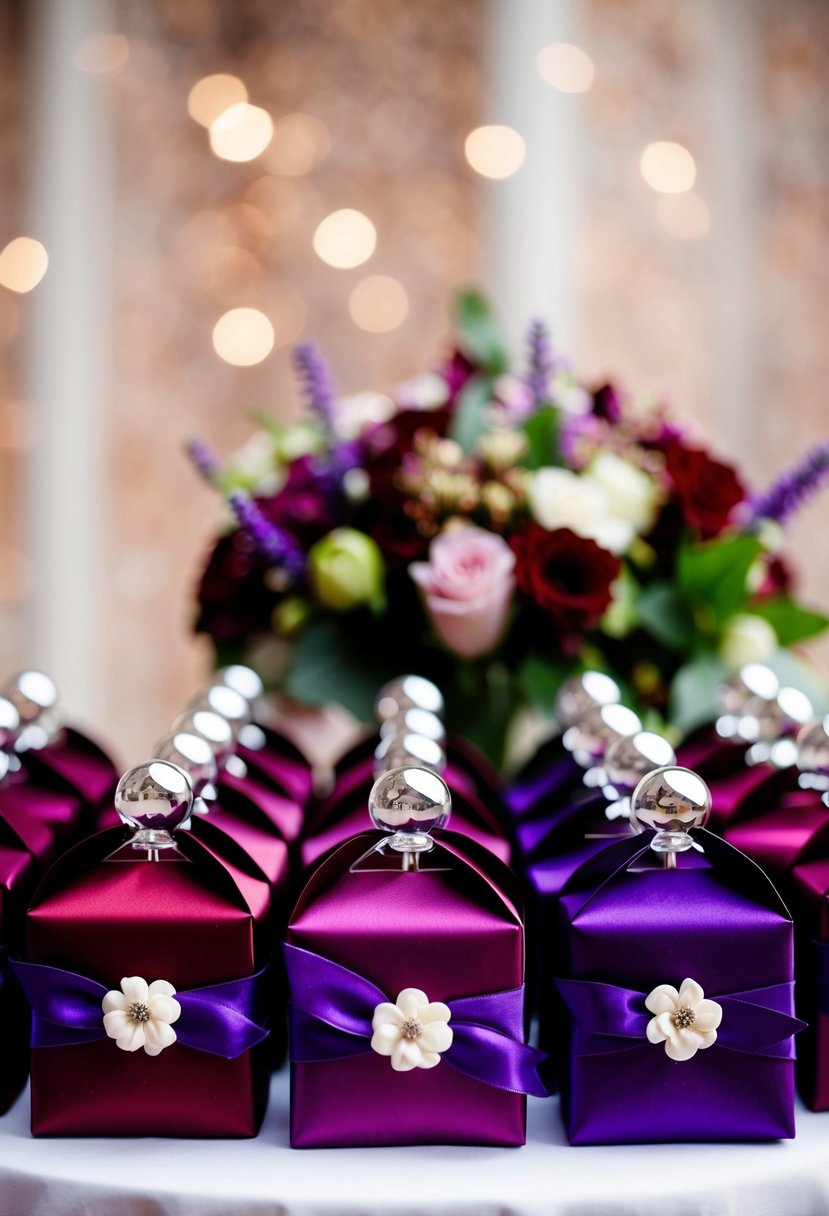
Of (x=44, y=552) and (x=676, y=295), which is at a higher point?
(x=676, y=295)

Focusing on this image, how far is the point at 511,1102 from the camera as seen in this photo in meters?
0.69

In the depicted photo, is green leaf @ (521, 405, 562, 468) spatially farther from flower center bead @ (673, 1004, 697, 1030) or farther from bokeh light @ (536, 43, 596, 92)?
bokeh light @ (536, 43, 596, 92)

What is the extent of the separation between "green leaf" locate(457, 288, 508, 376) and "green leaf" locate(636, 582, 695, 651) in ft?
1.18

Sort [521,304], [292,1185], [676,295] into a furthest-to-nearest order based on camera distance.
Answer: [676,295] → [521,304] → [292,1185]

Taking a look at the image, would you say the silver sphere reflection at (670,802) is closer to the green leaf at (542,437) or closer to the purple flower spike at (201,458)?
A: the green leaf at (542,437)

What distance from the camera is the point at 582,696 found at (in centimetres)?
91

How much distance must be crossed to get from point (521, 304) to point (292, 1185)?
182cm

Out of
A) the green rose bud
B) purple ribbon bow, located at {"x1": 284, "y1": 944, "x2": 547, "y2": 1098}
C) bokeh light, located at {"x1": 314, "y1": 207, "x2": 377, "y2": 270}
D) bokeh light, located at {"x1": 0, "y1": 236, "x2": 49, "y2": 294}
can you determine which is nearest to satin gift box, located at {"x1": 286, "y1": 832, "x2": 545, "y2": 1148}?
purple ribbon bow, located at {"x1": 284, "y1": 944, "x2": 547, "y2": 1098}

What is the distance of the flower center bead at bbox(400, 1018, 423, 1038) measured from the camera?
67 centimetres

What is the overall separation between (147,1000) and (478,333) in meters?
0.91

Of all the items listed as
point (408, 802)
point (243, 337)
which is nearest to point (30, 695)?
point (408, 802)

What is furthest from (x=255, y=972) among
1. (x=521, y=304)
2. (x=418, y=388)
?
(x=521, y=304)

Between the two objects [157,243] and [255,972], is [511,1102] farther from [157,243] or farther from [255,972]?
[157,243]

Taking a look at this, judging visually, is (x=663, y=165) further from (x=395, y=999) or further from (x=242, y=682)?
(x=395, y=999)
